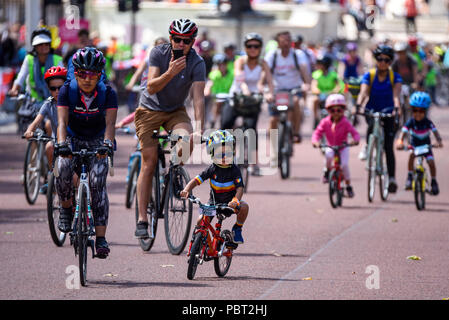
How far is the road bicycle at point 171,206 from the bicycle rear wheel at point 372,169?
456 cm

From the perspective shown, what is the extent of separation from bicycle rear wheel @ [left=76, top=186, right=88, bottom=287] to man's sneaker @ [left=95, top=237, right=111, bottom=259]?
0.60ft

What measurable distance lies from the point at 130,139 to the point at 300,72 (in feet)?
25.1

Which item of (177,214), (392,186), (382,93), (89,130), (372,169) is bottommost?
(177,214)

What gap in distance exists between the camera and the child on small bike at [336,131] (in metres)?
14.0

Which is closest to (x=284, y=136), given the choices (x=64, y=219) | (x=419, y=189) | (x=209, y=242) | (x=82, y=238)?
(x=419, y=189)

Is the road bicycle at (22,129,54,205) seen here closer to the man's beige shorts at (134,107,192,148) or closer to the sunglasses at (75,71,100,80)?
the man's beige shorts at (134,107,192,148)

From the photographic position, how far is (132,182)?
13.0m

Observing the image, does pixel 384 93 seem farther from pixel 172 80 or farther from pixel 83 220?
pixel 83 220

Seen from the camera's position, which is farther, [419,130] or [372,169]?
[372,169]

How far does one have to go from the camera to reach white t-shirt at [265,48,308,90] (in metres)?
17.4

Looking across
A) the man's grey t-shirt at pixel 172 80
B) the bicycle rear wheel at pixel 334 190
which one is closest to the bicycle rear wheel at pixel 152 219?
the man's grey t-shirt at pixel 172 80

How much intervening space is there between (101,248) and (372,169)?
612 cm

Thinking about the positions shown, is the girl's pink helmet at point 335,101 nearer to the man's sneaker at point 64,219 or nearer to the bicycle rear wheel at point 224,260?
the bicycle rear wheel at point 224,260

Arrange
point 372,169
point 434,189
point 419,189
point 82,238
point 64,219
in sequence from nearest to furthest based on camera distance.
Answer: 1. point 82,238
2. point 64,219
3. point 419,189
4. point 434,189
5. point 372,169
